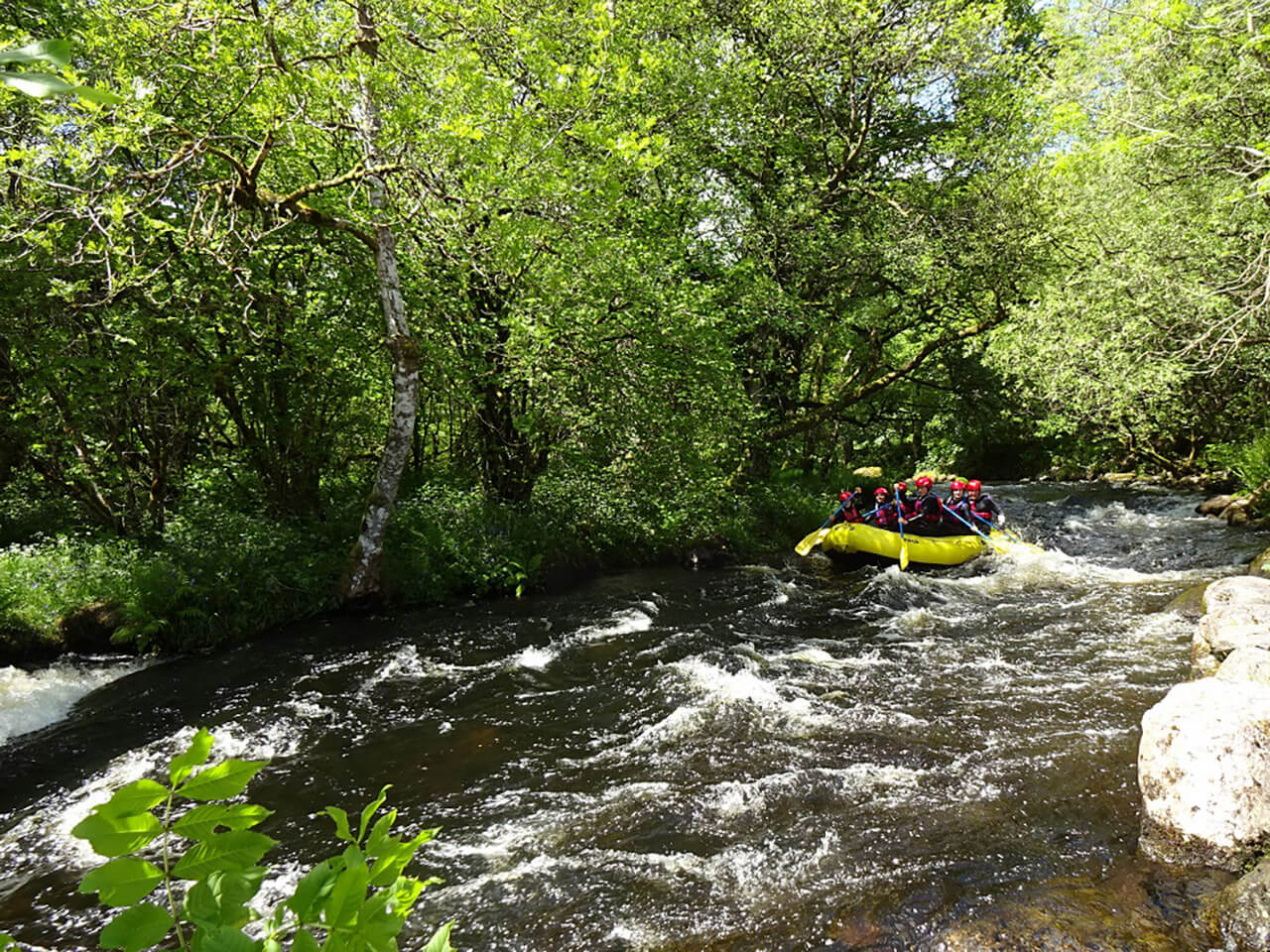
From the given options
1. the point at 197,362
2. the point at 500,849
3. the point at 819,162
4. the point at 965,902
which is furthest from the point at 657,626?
the point at 819,162

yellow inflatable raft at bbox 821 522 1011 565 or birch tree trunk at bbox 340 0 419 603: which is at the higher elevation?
birch tree trunk at bbox 340 0 419 603

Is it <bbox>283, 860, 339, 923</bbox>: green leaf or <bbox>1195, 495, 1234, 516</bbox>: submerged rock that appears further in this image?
<bbox>1195, 495, 1234, 516</bbox>: submerged rock

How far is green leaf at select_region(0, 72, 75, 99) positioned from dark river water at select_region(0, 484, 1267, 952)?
3.63m

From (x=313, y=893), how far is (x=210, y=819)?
0.17 m

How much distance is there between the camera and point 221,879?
3.04 ft

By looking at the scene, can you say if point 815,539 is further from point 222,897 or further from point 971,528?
point 222,897

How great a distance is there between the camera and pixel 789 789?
440 centimetres

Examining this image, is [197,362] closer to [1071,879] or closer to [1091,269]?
[1071,879]

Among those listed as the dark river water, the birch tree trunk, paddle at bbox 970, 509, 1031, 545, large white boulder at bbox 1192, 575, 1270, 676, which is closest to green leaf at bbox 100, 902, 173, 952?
the dark river water

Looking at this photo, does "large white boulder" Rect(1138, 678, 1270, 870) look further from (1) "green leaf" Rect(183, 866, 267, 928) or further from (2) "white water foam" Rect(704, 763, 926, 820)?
(1) "green leaf" Rect(183, 866, 267, 928)

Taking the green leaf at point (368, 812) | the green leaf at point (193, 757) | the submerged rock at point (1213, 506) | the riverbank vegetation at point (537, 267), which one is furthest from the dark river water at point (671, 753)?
the submerged rock at point (1213, 506)

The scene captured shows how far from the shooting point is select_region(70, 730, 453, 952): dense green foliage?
2.75 feet

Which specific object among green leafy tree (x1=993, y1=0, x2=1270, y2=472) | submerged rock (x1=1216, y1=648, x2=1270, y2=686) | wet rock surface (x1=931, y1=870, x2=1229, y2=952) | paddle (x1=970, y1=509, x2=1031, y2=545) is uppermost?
green leafy tree (x1=993, y1=0, x2=1270, y2=472)

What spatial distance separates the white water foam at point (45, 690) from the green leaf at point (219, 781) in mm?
6966
